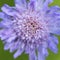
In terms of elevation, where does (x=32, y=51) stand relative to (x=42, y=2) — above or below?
below

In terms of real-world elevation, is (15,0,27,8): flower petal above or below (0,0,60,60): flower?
above

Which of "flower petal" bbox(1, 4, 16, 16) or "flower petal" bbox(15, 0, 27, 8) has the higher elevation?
"flower petal" bbox(15, 0, 27, 8)

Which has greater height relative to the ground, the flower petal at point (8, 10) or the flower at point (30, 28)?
the flower petal at point (8, 10)

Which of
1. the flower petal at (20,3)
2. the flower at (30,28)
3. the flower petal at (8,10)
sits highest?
the flower petal at (20,3)

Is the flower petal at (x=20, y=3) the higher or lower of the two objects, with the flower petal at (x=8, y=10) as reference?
higher

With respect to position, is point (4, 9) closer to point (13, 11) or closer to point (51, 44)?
point (13, 11)

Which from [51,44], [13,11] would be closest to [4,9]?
[13,11]

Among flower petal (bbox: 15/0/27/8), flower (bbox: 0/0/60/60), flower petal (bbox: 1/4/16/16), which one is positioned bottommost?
flower (bbox: 0/0/60/60)
